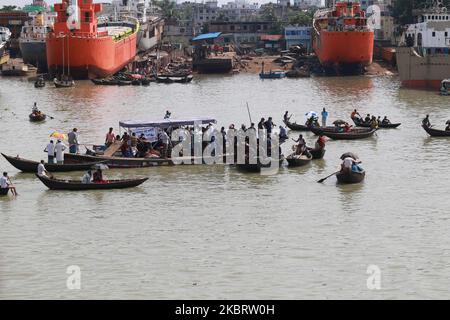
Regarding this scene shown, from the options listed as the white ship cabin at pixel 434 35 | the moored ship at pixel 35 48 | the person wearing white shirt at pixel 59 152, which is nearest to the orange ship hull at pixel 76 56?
the moored ship at pixel 35 48

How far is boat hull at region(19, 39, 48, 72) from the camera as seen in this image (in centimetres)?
8581

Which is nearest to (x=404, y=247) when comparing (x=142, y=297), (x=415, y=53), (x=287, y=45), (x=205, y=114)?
(x=142, y=297)

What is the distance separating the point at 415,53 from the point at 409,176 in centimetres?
3637

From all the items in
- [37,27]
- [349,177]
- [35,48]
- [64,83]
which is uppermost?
[37,27]

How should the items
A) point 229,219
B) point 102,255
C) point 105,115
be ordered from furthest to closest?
point 105,115 < point 229,219 < point 102,255

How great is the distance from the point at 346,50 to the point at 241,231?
60.0 metres

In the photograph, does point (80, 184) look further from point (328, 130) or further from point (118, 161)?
point (328, 130)

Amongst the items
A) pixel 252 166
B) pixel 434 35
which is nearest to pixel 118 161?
pixel 252 166

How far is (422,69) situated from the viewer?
66938 mm

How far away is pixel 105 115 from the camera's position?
166 feet

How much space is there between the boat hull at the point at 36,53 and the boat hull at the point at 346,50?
2456 cm

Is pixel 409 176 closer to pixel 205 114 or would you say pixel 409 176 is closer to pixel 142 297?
pixel 142 297

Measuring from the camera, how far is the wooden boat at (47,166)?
31500 millimetres

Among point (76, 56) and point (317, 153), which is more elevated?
point (76, 56)
